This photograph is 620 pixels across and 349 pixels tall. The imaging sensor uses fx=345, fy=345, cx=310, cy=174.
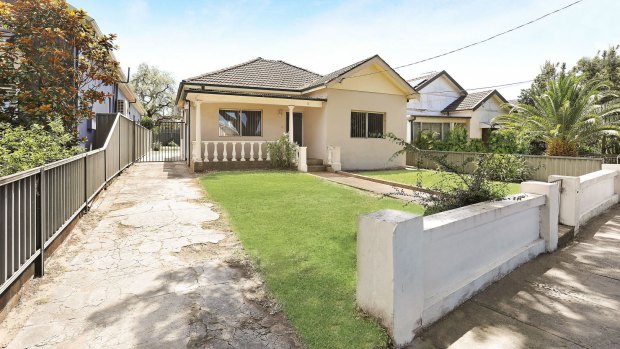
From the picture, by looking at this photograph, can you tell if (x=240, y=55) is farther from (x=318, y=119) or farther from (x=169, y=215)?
(x=169, y=215)

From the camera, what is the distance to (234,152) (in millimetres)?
14266

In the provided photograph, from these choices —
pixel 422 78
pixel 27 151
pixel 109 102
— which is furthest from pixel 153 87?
pixel 27 151

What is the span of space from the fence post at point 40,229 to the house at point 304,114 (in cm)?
973

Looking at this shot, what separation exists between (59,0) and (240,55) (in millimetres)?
13843

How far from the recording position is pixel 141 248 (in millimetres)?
4812

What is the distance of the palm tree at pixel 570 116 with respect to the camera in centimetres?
1315

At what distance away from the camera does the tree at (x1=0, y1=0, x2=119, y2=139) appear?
26.0ft

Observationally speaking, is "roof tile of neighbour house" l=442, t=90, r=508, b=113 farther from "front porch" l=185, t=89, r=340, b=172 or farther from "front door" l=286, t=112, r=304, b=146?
"front porch" l=185, t=89, r=340, b=172

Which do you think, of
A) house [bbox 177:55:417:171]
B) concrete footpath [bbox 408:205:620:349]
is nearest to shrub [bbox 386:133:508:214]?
concrete footpath [bbox 408:205:620:349]

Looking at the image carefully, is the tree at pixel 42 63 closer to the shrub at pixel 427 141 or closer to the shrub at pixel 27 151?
the shrub at pixel 27 151

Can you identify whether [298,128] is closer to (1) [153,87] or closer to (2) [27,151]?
(2) [27,151]

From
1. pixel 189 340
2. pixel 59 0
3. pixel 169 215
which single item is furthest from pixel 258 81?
pixel 189 340

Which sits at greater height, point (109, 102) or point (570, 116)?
point (109, 102)

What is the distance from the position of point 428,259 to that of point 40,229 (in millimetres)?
4118
